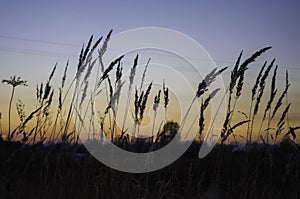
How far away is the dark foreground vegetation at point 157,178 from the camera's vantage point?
3281 millimetres

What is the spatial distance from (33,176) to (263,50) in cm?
201

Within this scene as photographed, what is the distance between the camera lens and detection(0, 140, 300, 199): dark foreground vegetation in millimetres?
3281

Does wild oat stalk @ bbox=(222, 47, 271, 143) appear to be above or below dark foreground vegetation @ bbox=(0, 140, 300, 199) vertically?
above

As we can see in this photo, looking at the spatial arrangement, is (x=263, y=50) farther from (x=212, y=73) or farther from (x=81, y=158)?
(x=81, y=158)

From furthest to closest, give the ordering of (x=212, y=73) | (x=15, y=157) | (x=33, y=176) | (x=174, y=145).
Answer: (x=174, y=145) < (x=33, y=176) < (x=212, y=73) < (x=15, y=157)

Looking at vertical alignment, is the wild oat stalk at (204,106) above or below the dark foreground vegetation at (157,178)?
above

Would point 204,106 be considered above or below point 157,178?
above

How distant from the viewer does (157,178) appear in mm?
3607

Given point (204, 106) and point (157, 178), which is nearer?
point (204, 106)

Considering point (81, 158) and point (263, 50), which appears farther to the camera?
point (81, 158)

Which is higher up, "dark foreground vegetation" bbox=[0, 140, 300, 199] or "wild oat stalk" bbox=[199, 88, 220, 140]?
"wild oat stalk" bbox=[199, 88, 220, 140]

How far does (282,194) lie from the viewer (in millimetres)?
3570

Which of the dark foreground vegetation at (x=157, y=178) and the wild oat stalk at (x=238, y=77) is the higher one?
the wild oat stalk at (x=238, y=77)

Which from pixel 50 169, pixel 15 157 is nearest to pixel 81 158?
pixel 50 169
